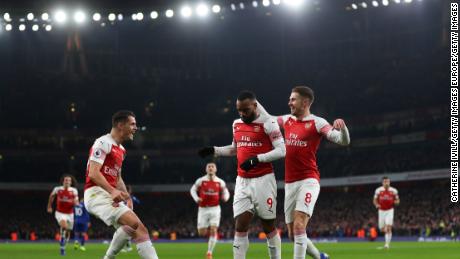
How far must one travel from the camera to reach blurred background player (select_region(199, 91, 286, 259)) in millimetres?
10477

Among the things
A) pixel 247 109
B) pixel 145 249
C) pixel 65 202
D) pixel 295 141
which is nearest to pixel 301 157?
pixel 295 141

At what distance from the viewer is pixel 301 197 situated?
1096 centimetres

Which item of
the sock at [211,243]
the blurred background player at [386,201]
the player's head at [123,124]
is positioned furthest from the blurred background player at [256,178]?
the blurred background player at [386,201]

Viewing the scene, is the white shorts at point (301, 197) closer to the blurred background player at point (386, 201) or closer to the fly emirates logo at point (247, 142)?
the fly emirates logo at point (247, 142)

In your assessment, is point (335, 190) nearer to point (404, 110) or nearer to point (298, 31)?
point (404, 110)

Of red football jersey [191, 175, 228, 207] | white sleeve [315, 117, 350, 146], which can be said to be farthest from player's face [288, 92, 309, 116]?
red football jersey [191, 175, 228, 207]

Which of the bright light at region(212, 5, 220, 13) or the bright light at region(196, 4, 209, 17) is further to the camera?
the bright light at region(196, 4, 209, 17)

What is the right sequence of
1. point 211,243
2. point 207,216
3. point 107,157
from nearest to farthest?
point 107,157 < point 211,243 < point 207,216

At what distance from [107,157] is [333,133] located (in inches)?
143

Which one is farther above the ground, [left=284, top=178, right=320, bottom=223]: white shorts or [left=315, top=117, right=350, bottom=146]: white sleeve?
[left=315, top=117, right=350, bottom=146]: white sleeve

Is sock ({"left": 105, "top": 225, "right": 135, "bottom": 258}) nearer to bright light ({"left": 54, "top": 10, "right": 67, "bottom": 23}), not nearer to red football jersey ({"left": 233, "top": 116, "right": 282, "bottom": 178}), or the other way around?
red football jersey ({"left": 233, "top": 116, "right": 282, "bottom": 178})

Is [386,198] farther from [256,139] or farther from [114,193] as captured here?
[114,193]

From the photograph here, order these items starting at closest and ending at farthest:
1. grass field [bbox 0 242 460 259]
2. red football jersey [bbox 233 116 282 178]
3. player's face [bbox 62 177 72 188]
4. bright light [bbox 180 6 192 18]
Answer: red football jersey [bbox 233 116 282 178], grass field [bbox 0 242 460 259], player's face [bbox 62 177 72 188], bright light [bbox 180 6 192 18]

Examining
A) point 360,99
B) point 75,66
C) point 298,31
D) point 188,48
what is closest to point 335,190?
point 360,99
